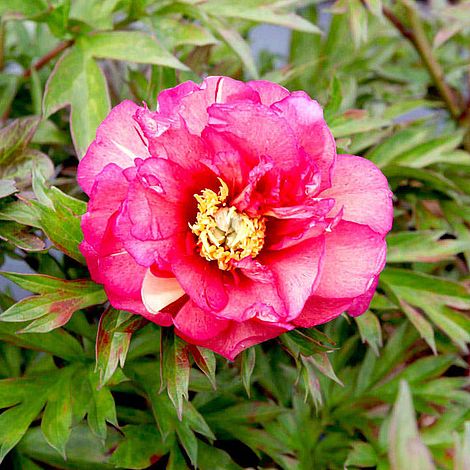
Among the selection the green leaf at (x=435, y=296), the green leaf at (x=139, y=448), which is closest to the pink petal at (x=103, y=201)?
the green leaf at (x=139, y=448)

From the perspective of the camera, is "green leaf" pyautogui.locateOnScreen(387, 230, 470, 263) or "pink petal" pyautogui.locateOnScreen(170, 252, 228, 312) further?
"green leaf" pyautogui.locateOnScreen(387, 230, 470, 263)

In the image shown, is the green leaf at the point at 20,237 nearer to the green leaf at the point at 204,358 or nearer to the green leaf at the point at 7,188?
the green leaf at the point at 7,188

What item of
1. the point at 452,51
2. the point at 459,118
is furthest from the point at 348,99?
the point at 452,51

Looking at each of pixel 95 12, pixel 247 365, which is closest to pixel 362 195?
pixel 247 365

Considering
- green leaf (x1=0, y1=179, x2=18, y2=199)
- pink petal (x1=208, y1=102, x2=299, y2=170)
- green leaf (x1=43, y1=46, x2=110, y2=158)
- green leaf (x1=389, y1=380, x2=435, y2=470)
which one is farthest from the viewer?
green leaf (x1=43, y1=46, x2=110, y2=158)

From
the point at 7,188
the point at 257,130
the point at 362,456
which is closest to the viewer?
the point at 257,130

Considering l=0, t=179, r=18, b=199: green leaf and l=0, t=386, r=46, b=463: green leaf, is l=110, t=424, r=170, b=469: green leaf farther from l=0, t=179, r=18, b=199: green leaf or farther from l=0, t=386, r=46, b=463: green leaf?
l=0, t=179, r=18, b=199: green leaf

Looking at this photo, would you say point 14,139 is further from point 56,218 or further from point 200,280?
point 200,280

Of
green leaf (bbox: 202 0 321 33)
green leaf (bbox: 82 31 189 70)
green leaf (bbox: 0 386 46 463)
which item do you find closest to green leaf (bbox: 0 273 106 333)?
green leaf (bbox: 0 386 46 463)
